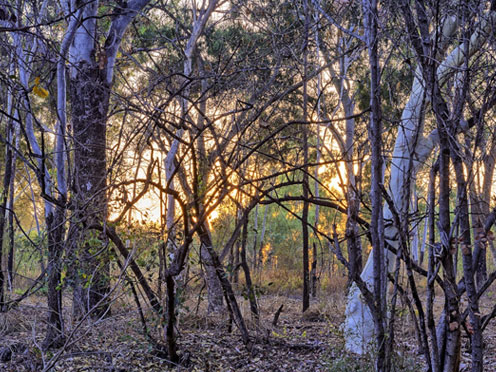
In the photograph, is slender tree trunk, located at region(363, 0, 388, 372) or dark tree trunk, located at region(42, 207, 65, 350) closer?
slender tree trunk, located at region(363, 0, 388, 372)

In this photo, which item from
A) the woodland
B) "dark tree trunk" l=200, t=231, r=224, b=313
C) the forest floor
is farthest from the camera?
"dark tree trunk" l=200, t=231, r=224, b=313

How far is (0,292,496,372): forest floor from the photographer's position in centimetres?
395

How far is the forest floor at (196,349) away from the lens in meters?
3.95

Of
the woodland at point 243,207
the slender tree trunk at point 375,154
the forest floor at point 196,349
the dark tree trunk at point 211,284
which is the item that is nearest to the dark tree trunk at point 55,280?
the woodland at point 243,207

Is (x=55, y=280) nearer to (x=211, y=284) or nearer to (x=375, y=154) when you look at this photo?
(x=375, y=154)

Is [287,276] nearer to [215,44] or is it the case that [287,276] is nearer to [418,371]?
[215,44]

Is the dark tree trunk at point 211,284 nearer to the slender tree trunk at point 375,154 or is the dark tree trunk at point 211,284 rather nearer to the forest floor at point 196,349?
the forest floor at point 196,349

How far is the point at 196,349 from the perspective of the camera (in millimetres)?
4602

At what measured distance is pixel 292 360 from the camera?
15.2ft

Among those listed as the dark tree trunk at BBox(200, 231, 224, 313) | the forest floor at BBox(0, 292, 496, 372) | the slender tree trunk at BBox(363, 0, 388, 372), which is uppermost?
the slender tree trunk at BBox(363, 0, 388, 372)

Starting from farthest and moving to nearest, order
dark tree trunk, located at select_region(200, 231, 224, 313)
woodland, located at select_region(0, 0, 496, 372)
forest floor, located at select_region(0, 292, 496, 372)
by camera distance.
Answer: dark tree trunk, located at select_region(200, 231, 224, 313) < forest floor, located at select_region(0, 292, 496, 372) < woodland, located at select_region(0, 0, 496, 372)

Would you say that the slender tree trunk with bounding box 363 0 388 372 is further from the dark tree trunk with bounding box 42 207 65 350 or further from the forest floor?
the dark tree trunk with bounding box 42 207 65 350

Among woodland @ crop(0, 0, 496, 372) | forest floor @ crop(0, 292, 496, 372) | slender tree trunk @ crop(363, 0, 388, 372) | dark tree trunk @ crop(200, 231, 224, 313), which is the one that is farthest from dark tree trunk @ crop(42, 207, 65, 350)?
slender tree trunk @ crop(363, 0, 388, 372)

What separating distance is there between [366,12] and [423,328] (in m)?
1.68
